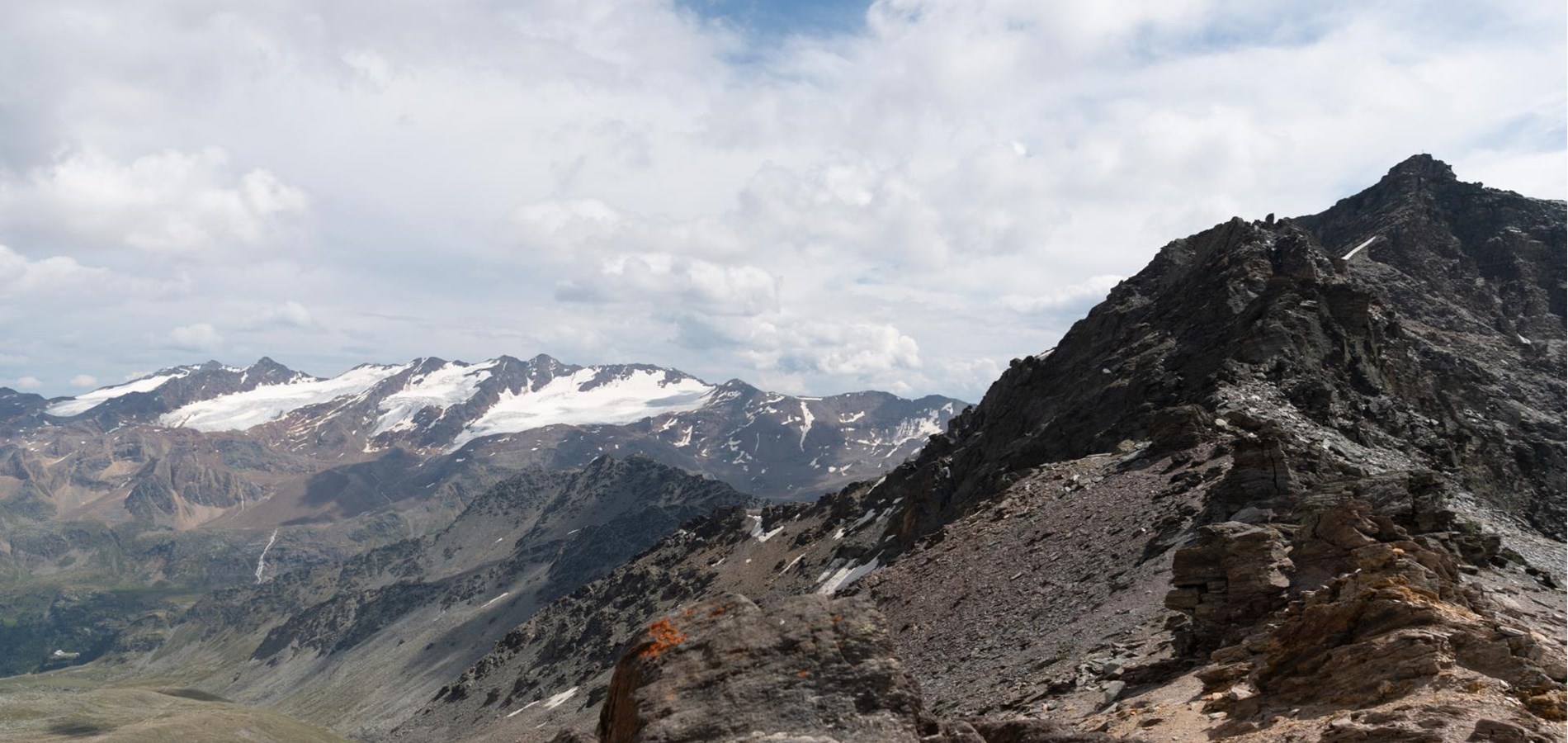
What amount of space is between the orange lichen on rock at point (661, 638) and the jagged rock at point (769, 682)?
0.6 inches

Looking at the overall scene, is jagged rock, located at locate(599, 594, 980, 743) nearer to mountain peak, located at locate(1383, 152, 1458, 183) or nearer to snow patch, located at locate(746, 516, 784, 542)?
snow patch, located at locate(746, 516, 784, 542)

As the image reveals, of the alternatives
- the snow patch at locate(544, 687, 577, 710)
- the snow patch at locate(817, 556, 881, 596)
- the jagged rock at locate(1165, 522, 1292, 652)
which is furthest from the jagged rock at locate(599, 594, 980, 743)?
the snow patch at locate(544, 687, 577, 710)

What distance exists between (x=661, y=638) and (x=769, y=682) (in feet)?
5.65

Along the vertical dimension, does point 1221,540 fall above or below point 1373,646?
above

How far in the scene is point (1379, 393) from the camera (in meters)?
61.5

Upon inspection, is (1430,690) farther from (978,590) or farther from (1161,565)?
(978,590)

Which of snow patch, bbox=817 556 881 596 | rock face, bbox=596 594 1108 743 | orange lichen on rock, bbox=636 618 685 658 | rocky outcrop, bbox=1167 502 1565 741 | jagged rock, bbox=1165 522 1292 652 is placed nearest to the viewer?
rock face, bbox=596 594 1108 743

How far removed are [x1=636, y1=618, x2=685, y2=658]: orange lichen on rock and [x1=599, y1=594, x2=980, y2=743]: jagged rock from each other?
2cm

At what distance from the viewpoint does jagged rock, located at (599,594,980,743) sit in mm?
11680

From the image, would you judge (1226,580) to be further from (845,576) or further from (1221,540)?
(845,576)

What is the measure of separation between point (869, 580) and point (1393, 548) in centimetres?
3956

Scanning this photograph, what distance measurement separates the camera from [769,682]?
39.9 ft

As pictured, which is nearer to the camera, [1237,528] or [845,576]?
[1237,528]

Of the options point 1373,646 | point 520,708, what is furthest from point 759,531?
point 1373,646
